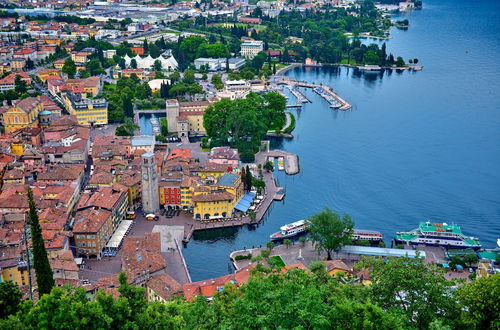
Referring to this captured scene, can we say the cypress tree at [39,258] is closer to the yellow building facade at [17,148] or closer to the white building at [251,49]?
the yellow building facade at [17,148]

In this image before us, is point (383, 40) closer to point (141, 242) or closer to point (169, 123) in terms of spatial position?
point (169, 123)

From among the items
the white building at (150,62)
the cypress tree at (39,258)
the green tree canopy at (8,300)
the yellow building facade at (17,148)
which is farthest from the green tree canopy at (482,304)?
the white building at (150,62)

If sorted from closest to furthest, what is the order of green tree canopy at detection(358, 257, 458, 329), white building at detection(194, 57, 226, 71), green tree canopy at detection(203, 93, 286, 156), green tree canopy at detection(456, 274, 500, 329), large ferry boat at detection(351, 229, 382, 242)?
green tree canopy at detection(456, 274, 500, 329) → green tree canopy at detection(358, 257, 458, 329) → large ferry boat at detection(351, 229, 382, 242) → green tree canopy at detection(203, 93, 286, 156) → white building at detection(194, 57, 226, 71)

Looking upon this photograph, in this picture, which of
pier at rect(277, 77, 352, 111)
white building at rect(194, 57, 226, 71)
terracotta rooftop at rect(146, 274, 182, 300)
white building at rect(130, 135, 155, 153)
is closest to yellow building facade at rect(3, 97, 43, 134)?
white building at rect(130, 135, 155, 153)

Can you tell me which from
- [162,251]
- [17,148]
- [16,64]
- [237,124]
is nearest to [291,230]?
[162,251]

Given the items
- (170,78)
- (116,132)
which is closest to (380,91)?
(170,78)

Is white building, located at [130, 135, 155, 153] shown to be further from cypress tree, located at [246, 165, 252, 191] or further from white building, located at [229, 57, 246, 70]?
white building, located at [229, 57, 246, 70]

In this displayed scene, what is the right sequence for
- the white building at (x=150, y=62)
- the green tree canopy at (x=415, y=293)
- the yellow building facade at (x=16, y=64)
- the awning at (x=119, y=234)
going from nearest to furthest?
the green tree canopy at (x=415, y=293) → the awning at (x=119, y=234) → the yellow building facade at (x=16, y=64) → the white building at (x=150, y=62)
